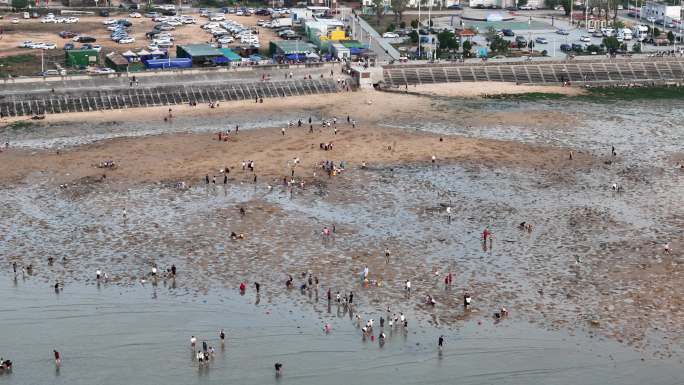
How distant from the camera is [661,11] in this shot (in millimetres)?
136000

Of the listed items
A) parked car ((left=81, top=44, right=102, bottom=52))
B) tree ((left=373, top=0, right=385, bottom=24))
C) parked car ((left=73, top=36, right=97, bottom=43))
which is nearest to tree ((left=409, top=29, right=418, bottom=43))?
tree ((left=373, top=0, right=385, bottom=24))

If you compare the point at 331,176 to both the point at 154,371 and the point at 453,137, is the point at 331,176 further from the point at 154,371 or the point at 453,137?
the point at 154,371

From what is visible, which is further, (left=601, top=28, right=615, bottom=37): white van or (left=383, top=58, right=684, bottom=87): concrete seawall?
(left=601, top=28, right=615, bottom=37): white van

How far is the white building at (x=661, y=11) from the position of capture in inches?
5290

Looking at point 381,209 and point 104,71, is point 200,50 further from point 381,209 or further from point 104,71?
point 381,209

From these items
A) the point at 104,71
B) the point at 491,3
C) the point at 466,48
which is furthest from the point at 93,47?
the point at 491,3

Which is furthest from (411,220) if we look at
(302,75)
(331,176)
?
(302,75)

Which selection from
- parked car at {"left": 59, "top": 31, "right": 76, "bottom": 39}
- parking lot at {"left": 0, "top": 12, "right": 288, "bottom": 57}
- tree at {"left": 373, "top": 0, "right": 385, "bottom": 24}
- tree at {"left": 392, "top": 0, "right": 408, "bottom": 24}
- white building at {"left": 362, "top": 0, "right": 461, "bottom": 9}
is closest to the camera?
parking lot at {"left": 0, "top": 12, "right": 288, "bottom": 57}

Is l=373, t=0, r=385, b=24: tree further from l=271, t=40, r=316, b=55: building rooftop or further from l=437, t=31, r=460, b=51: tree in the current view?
l=437, t=31, r=460, b=51: tree

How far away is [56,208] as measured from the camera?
6191cm

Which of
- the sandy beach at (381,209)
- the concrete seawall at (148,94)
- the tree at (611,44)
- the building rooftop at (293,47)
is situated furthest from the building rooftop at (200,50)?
the tree at (611,44)

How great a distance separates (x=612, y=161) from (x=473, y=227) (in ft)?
60.1

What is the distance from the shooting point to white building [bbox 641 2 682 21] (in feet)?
441

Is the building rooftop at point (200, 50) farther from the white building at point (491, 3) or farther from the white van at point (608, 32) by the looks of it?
the white building at point (491, 3)
